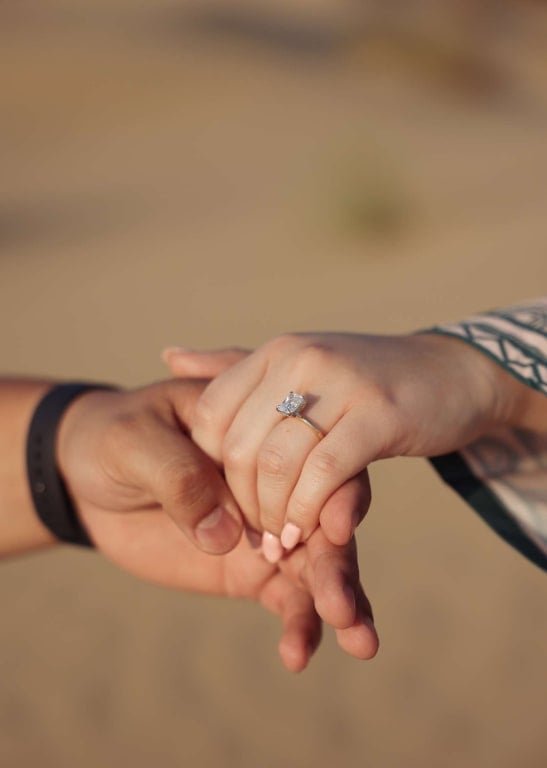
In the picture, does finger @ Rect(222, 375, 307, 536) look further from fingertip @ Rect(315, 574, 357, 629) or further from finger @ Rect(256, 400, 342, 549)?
fingertip @ Rect(315, 574, 357, 629)

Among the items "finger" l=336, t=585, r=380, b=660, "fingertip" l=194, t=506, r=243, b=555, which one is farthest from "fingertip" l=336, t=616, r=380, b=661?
"fingertip" l=194, t=506, r=243, b=555

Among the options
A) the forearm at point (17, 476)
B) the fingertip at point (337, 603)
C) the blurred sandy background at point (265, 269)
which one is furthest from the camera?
the blurred sandy background at point (265, 269)

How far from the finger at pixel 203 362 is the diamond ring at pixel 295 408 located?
1.74 feet

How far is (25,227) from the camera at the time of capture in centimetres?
747

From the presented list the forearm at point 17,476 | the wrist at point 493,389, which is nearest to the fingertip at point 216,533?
the wrist at point 493,389

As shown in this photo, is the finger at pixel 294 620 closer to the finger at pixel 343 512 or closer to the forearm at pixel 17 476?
the finger at pixel 343 512

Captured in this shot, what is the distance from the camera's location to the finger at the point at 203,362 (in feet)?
6.59

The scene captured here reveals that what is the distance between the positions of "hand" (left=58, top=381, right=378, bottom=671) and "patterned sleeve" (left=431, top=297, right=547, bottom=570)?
0.43m

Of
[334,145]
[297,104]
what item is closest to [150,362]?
[334,145]

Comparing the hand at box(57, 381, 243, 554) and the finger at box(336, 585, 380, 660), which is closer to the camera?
the finger at box(336, 585, 380, 660)

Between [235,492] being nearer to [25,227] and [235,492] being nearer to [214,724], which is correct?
[214,724]

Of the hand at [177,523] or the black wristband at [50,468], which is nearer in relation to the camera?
the hand at [177,523]

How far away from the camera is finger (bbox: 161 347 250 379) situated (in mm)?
2010

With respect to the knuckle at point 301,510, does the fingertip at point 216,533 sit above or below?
below
